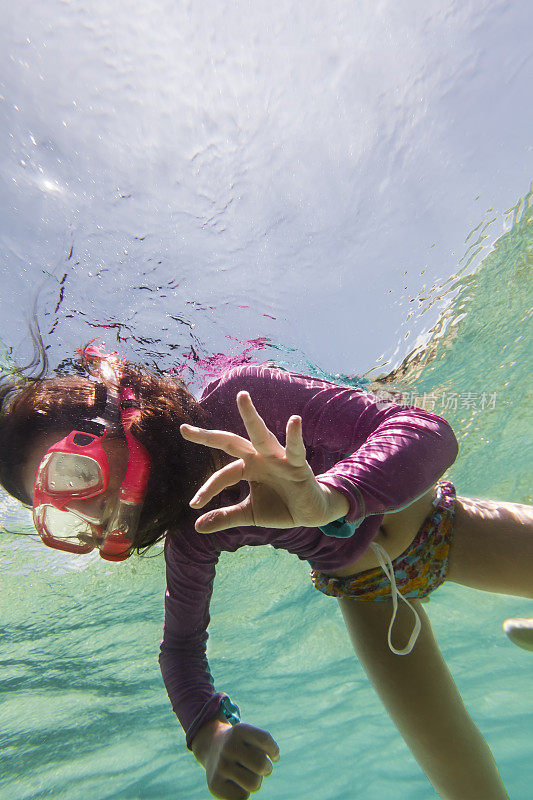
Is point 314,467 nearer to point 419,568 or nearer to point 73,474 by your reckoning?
A: point 419,568

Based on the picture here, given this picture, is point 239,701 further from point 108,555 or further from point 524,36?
Result: point 524,36

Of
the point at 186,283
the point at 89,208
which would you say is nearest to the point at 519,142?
the point at 186,283

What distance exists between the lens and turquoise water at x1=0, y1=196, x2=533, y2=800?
29.4 feet

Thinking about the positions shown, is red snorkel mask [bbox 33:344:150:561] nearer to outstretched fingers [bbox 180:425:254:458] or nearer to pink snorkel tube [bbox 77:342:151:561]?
pink snorkel tube [bbox 77:342:151:561]

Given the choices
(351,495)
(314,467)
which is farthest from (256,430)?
(314,467)

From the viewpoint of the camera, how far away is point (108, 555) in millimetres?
2709

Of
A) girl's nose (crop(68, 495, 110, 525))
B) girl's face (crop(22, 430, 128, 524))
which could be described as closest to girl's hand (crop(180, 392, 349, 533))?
girl's face (crop(22, 430, 128, 524))

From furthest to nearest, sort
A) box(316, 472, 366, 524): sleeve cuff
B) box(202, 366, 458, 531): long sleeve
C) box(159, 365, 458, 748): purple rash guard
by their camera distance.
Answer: box(159, 365, 458, 748): purple rash guard < box(202, 366, 458, 531): long sleeve < box(316, 472, 366, 524): sleeve cuff

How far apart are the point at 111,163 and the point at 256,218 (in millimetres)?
Answer: 1911

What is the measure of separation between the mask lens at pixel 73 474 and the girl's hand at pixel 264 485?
1.20 metres

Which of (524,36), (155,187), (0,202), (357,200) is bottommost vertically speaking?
(0,202)

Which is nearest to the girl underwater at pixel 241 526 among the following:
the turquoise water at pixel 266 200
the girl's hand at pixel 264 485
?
the girl's hand at pixel 264 485

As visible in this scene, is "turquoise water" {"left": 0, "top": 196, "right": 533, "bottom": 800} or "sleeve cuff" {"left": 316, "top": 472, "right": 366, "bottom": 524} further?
"turquoise water" {"left": 0, "top": 196, "right": 533, "bottom": 800}

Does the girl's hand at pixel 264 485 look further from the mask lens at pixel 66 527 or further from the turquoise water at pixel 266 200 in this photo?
the turquoise water at pixel 266 200
